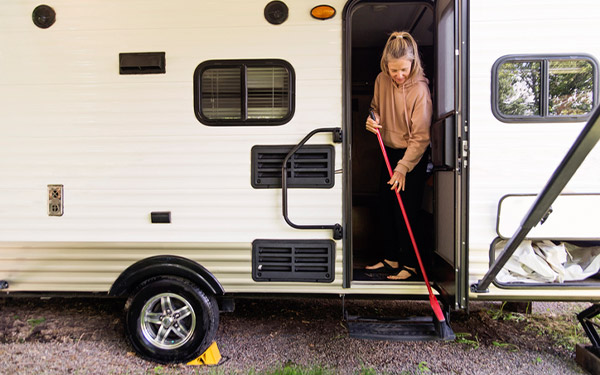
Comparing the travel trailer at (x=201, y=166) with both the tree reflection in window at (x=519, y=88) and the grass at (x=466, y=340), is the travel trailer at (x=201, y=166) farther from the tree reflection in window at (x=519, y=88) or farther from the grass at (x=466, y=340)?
the grass at (x=466, y=340)

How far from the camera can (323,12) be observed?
2.78 metres

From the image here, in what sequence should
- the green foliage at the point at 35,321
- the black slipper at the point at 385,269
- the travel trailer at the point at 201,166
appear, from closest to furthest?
the travel trailer at the point at 201,166 → the black slipper at the point at 385,269 → the green foliage at the point at 35,321

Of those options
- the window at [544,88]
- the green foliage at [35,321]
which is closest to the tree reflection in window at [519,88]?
the window at [544,88]

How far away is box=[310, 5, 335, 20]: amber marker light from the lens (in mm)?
2779

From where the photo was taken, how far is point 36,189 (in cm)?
295

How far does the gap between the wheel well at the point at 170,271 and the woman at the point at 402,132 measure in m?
1.39

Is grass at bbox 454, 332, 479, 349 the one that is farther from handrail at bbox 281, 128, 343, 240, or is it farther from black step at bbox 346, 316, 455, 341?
handrail at bbox 281, 128, 343, 240

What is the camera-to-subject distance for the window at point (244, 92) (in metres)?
2.86

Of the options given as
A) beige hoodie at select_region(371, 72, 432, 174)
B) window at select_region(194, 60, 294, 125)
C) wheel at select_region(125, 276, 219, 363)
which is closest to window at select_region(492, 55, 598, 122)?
beige hoodie at select_region(371, 72, 432, 174)

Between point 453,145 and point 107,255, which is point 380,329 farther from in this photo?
point 107,255

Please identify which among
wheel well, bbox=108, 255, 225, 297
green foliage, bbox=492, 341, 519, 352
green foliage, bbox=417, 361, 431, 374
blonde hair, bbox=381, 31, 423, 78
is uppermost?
blonde hair, bbox=381, 31, 423, 78

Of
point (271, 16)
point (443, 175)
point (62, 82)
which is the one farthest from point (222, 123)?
point (443, 175)

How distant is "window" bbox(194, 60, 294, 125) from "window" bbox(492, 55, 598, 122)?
147 cm

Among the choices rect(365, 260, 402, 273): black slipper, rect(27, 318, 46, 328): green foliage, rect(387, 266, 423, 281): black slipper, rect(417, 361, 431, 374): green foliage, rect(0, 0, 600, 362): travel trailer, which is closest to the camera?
rect(0, 0, 600, 362): travel trailer
